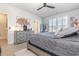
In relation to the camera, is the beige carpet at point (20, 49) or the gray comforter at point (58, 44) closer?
the gray comforter at point (58, 44)

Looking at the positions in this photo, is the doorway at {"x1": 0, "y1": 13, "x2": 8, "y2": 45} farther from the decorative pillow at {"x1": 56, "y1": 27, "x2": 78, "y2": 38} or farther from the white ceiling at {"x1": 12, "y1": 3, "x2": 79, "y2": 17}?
the decorative pillow at {"x1": 56, "y1": 27, "x2": 78, "y2": 38}

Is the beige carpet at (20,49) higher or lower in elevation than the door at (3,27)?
lower

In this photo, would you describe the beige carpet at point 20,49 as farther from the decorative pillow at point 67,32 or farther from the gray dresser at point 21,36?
the decorative pillow at point 67,32

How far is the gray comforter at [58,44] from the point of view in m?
1.25

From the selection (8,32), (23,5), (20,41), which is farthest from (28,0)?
(20,41)

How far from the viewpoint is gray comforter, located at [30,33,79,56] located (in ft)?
4.11

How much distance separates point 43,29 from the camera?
5.33 feet

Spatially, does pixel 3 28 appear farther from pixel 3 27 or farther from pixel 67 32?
pixel 67 32

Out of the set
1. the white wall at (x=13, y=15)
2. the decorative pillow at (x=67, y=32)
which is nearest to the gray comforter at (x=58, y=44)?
the decorative pillow at (x=67, y=32)

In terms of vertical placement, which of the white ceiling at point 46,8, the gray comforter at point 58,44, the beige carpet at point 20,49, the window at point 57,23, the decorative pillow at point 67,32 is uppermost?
the white ceiling at point 46,8

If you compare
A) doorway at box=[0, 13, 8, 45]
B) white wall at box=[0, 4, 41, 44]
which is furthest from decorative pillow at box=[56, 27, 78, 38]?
doorway at box=[0, 13, 8, 45]

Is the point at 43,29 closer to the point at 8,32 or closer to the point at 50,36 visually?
the point at 50,36

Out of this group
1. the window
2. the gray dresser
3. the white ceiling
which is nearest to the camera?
the white ceiling

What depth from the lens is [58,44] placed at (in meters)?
1.40
